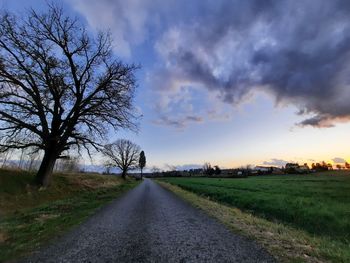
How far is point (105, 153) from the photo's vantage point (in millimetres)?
24094

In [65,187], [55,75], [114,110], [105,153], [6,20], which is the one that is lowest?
[65,187]

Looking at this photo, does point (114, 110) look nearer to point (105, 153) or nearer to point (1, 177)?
point (105, 153)

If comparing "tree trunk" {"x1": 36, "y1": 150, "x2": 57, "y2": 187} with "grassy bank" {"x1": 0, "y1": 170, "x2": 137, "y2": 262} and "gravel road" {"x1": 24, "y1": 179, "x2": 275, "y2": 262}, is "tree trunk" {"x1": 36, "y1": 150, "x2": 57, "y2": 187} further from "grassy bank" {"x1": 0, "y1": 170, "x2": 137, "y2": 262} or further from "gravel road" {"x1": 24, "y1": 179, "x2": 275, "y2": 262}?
"gravel road" {"x1": 24, "y1": 179, "x2": 275, "y2": 262}

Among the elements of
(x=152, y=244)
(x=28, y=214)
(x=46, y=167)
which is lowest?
(x=152, y=244)

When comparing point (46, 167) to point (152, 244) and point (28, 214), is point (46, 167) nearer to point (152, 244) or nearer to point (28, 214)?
point (28, 214)

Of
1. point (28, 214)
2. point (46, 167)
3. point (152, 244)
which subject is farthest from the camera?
point (46, 167)

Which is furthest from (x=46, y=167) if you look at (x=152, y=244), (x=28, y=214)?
(x=152, y=244)

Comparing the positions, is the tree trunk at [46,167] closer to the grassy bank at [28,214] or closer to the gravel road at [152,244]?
the grassy bank at [28,214]

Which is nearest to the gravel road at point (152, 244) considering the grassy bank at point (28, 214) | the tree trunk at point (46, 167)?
the grassy bank at point (28, 214)

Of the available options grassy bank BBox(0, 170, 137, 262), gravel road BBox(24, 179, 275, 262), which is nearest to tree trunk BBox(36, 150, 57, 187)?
grassy bank BBox(0, 170, 137, 262)

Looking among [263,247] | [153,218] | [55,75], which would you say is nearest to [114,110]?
[55,75]

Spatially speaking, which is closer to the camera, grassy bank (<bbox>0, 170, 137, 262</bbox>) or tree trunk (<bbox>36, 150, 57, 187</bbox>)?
grassy bank (<bbox>0, 170, 137, 262</bbox>)

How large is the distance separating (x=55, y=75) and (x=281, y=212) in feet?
60.0

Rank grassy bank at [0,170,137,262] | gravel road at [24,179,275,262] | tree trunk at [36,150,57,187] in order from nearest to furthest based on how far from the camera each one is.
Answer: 1. gravel road at [24,179,275,262]
2. grassy bank at [0,170,137,262]
3. tree trunk at [36,150,57,187]
